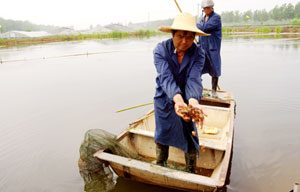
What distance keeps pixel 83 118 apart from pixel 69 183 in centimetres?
217

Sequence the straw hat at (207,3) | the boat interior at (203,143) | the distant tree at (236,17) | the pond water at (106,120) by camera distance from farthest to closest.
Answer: the distant tree at (236,17)
the straw hat at (207,3)
the pond water at (106,120)
the boat interior at (203,143)

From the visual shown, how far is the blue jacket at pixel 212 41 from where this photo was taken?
3.97 meters

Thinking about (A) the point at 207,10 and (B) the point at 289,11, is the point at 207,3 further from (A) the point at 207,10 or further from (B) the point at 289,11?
(B) the point at 289,11

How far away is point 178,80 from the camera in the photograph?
7.02ft

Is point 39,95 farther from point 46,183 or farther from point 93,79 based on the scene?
point 46,183

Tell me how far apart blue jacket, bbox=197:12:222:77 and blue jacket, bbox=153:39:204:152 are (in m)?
2.08

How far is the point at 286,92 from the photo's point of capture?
21.1 feet

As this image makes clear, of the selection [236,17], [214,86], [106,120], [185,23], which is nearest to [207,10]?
[214,86]

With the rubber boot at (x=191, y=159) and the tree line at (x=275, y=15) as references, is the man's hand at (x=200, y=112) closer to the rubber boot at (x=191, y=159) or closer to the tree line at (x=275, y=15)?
the rubber boot at (x=191, y=159)

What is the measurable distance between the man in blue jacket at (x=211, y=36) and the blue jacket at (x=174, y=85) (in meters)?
2.08

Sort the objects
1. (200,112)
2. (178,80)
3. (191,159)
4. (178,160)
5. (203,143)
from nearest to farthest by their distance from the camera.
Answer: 1. (200,112)
2. (178,80)
3. (191,159)
4. (203,143)
5. (178,160)

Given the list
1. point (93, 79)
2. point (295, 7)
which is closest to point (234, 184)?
point (93, 79)

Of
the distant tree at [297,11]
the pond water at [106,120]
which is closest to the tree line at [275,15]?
the distant tree at [297,11]

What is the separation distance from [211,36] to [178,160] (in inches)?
91.4
